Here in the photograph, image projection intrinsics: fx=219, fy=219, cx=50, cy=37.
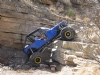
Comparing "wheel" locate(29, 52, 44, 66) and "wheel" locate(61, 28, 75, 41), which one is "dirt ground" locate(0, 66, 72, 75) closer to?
"wheel" locate(29, 52, 44, 66)

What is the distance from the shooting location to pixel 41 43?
9.62 metres

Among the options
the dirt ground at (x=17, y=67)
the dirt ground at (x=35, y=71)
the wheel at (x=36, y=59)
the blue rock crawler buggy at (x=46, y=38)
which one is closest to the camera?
the dirt ground at (x=35, y=71)

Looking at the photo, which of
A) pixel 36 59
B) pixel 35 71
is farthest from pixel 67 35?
pixel 35 71

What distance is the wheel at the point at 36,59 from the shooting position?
369 inches

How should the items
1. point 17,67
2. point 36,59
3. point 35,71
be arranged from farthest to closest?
1. point 36,59
2. point 17,67
3. point 35,71

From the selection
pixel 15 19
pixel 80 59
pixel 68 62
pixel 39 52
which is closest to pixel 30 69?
pixel 39 52

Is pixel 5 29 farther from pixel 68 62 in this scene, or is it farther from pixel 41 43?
pixel 68 62

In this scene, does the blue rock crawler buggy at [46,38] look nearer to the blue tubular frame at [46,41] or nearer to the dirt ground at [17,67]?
the blue tubular frame at [46,41]

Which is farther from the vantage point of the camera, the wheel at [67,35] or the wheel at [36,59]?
the wheel at [67,35]

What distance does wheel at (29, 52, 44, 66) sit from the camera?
9.38 m

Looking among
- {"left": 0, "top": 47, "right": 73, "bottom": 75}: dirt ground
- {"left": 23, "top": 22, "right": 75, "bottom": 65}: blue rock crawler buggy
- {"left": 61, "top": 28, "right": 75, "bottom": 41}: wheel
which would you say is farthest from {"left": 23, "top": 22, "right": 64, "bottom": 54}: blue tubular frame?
{"left": 0, "top": 47, "right": 73, "bottom": 75}: dirt ground

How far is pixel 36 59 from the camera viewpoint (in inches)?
372

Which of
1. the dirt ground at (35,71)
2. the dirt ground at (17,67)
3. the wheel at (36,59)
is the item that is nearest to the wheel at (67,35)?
the wheel at (36,59)

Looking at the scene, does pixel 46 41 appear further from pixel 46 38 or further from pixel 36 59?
pixel 36 59
